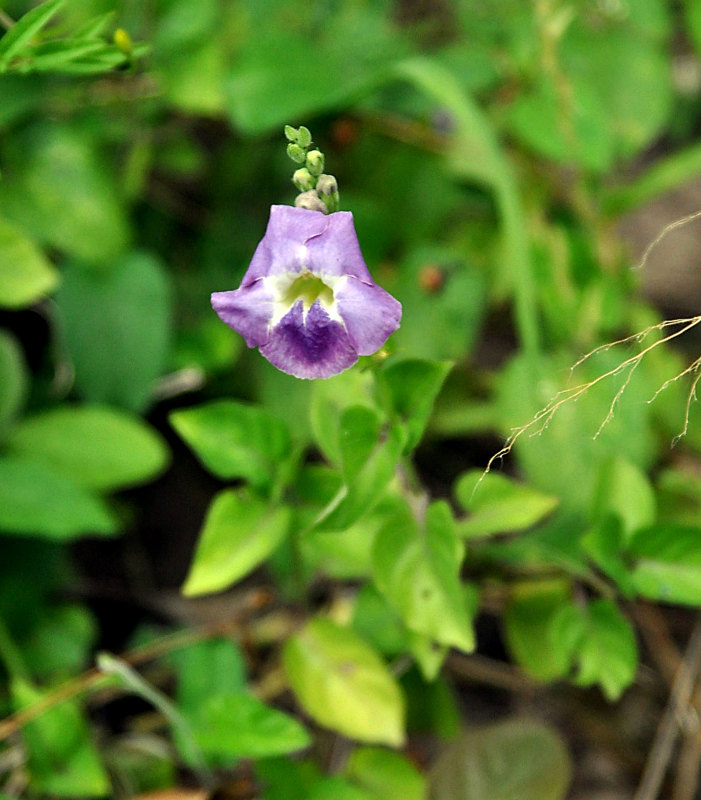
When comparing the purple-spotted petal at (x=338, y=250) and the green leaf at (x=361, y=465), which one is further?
the green leaf at (x=361, y=465)

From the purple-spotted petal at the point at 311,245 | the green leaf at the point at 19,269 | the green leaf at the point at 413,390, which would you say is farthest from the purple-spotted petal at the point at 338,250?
the green leaf at the point at 19,269

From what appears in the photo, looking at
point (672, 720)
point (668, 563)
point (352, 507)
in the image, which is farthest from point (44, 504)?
point (672, 720)

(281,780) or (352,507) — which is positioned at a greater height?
(352,507)

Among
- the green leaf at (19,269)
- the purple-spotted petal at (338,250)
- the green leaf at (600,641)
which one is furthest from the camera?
the green leaf at (19,269)

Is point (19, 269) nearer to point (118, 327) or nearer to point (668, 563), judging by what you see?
point (118, 327)

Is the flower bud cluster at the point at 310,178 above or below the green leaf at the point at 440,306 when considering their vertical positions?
above

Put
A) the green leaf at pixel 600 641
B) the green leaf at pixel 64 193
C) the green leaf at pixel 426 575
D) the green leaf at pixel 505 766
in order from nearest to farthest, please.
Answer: the green leaf at pixel 426 575
the green leaf at pixel 600 641
the green leaf at pixel 505 766
the green leaf at pixel 64 193

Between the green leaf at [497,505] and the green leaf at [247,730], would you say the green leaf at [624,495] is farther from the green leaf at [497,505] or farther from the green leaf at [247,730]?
→ the green leaf at [247,730]
